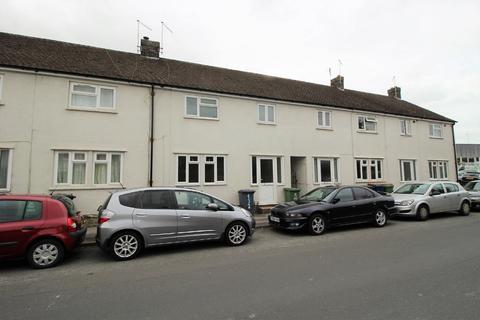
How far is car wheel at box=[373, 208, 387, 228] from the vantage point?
948 centimetres

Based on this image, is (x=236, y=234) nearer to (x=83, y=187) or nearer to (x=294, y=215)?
(x=294, y=215)

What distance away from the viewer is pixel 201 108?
41.2 feet

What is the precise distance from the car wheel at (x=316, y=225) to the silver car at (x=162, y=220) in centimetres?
194

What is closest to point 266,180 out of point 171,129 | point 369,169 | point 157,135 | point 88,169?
point 171,129

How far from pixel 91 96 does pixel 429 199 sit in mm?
13776

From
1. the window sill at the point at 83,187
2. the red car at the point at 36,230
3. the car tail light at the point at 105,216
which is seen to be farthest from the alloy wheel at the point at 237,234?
the window sill at the point at 83,187

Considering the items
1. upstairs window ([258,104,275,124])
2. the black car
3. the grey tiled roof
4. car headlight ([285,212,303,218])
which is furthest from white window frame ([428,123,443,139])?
car headlight ([285,212,303,218])

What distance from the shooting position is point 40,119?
9977 mm

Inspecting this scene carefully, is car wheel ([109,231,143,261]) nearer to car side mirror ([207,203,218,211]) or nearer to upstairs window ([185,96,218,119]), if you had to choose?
car side mirror ([207,203,218,211])

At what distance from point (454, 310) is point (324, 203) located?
17.3 ft

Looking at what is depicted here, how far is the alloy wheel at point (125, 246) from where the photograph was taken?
6.12 metres

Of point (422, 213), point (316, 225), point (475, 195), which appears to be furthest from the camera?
point (475, 195)

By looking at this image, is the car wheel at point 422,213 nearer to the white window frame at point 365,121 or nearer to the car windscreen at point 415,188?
the car windscreen at point 415,188

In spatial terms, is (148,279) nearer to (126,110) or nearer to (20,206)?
(20,206)
